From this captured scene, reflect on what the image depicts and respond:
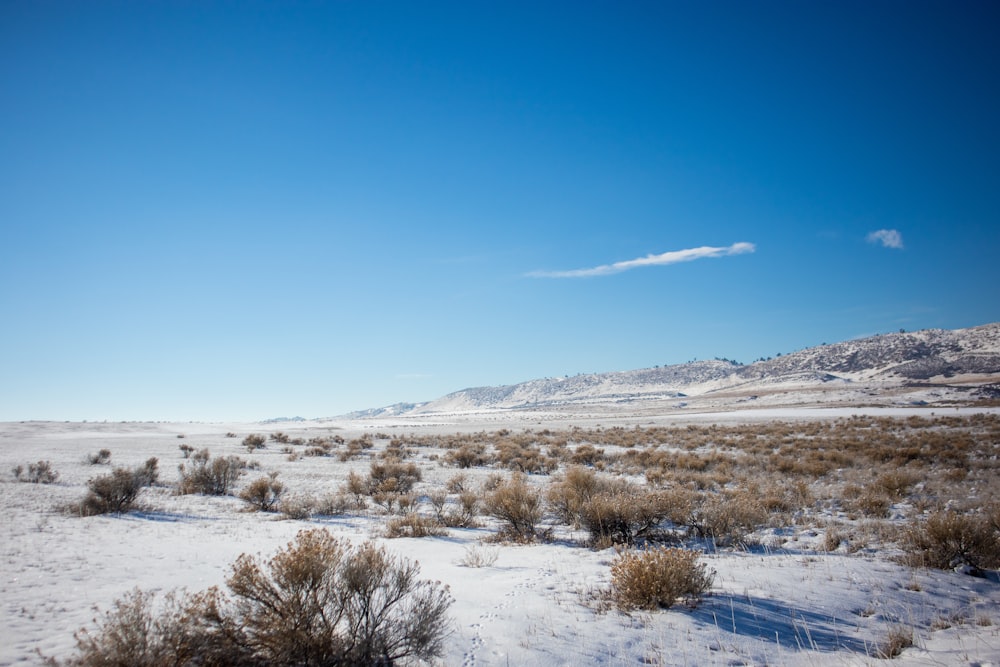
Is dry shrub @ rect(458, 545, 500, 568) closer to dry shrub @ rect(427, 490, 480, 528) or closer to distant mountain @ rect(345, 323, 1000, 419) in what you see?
dry shrub @ rect(427, 490, 480, 528)

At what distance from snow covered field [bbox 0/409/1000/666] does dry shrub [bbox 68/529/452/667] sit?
1.68 feet

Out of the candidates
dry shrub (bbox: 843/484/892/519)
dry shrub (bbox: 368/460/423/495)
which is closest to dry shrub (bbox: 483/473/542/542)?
dry shrub (bbox: 368/460/423/495)

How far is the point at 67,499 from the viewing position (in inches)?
450

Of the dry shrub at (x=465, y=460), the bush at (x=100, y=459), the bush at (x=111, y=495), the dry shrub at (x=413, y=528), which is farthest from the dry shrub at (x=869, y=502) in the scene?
the bush at (x=100, y=459)

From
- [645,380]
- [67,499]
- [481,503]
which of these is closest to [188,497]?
[67,499]

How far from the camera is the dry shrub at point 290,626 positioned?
331 cm

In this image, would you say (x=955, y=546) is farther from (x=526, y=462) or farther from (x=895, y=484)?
(x=526, y=462)

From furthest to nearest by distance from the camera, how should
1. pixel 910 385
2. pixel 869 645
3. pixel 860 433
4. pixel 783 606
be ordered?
1. pixel 910 385
2. pixel 860 433
3. pixel 783 606
4. pixel 869 645

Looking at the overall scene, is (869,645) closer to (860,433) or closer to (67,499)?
(67,499)

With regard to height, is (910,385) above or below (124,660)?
below

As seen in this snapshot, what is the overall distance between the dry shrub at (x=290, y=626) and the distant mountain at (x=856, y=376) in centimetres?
7814

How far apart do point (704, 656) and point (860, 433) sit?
98.5ft

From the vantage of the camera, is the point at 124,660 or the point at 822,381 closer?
the point at 124,660

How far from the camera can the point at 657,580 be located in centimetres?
509
